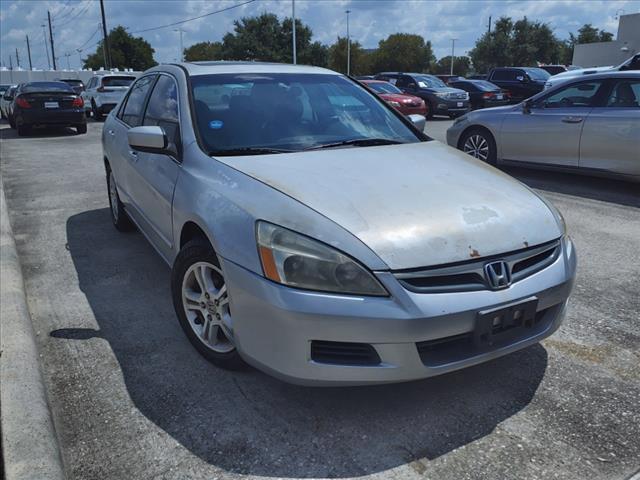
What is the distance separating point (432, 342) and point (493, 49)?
73.7m

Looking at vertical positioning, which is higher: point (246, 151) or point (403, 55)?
point (403, 55)

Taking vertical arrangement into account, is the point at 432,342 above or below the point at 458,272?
below

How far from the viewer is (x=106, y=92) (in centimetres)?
1920

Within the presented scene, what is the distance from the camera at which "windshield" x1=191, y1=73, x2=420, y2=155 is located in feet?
11.5

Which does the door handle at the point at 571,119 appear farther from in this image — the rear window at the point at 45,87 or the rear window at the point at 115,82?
the rear window at the point at 115,82

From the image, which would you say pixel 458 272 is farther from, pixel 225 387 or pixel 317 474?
pixel 225 387

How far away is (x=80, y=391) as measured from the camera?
3.01 m

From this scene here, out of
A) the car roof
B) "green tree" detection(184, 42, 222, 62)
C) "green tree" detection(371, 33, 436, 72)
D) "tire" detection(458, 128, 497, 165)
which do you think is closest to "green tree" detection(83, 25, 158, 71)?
"green tree" detection(184, 42, 222, 62)

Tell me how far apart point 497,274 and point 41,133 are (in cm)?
1710

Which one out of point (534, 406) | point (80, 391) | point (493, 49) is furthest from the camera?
point (493, 49)

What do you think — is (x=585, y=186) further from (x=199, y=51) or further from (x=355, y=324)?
(x=199, y=51)

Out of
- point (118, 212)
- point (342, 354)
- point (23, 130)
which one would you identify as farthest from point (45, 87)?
point (342, 354)

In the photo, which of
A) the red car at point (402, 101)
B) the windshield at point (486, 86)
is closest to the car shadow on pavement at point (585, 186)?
the red car at point (402, 101)

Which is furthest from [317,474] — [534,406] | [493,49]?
[493,49]
